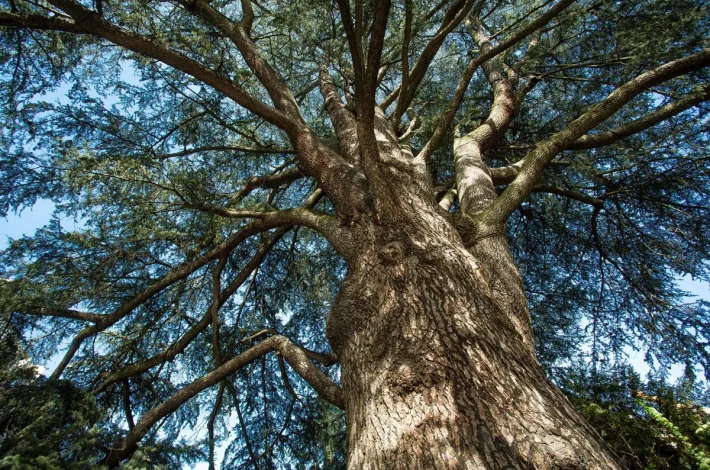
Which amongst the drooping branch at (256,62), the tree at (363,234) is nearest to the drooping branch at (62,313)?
the tree at (363,234)

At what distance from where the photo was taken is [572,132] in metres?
3.38

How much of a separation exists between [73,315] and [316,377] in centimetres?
235

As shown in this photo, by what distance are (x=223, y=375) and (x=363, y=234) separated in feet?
5.07

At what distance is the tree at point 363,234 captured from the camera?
1.86 meters

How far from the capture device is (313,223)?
11.7 ft

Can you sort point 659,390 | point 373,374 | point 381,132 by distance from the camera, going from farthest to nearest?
1. point 381,132
2. point 659,390
3. point 373,374

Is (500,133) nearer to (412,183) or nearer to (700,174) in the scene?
(412,183)

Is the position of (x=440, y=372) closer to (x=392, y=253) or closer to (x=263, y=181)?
(x=392, y=253)

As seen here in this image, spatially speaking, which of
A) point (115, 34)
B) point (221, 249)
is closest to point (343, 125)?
point (221, 249)

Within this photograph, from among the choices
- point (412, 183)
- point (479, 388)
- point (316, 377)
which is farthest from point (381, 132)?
point (479, 388)

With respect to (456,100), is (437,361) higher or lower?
lower

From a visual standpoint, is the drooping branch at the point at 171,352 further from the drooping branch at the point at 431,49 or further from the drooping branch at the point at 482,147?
the drooping branch at the point at 482,147

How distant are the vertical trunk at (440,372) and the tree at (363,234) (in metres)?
0.01

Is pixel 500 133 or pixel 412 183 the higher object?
pixel 500 133
